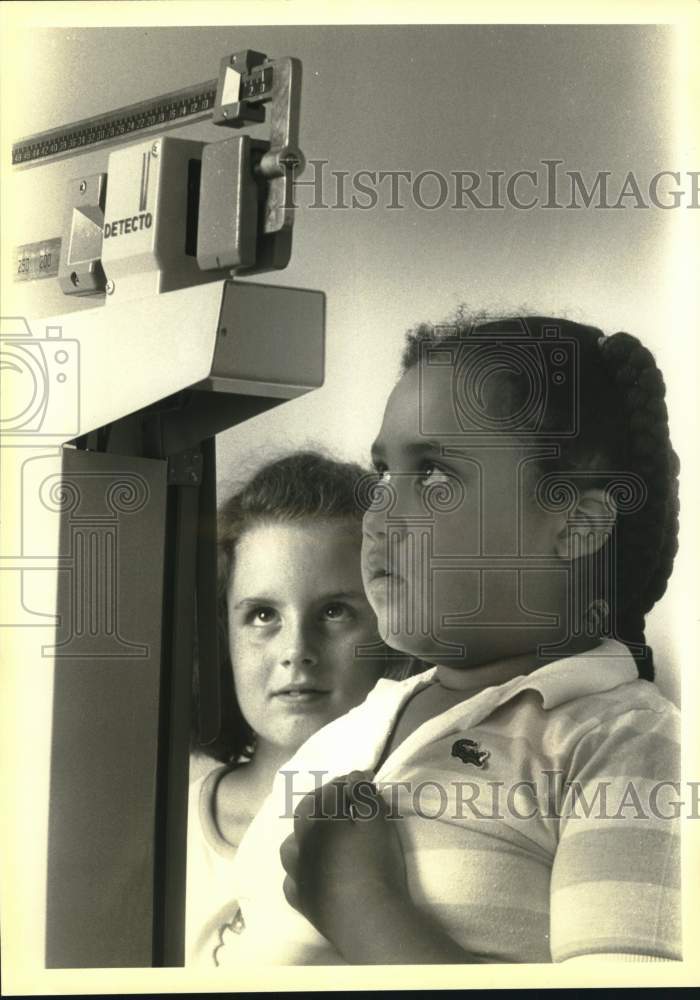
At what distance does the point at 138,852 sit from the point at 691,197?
0.90 m

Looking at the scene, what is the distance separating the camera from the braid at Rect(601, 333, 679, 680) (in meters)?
1.42

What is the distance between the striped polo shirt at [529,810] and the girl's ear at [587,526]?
0.34ft

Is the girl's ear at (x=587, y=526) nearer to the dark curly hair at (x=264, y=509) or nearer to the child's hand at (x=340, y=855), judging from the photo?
the dark curly hair at (x=264, y=509)

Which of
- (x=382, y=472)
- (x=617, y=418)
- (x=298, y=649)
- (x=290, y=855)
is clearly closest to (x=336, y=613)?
(x=298, y=649)

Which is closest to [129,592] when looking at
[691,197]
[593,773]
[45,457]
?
[45,457]

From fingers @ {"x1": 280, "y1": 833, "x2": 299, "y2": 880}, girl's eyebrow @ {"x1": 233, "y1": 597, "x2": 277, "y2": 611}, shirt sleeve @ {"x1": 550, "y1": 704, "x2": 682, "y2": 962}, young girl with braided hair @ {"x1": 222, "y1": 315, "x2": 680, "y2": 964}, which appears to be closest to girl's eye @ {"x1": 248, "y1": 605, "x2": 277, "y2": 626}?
girl's eyebrow @ {"x1": 233, "y1": 597, "x2": 277, "y2": 611}

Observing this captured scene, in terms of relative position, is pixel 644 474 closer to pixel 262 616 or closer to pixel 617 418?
pixel 617 418

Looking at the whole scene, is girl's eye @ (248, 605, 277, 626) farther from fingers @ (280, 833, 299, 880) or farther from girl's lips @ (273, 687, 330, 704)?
fingers @ (280, 833, 299, 880)

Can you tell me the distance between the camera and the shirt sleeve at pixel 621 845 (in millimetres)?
1410

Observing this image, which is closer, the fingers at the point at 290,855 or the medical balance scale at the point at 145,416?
the medical balance scale at the point at 145,416

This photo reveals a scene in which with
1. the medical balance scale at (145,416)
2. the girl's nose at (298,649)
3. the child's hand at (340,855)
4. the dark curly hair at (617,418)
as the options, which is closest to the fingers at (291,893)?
the child's hand at (340,855)

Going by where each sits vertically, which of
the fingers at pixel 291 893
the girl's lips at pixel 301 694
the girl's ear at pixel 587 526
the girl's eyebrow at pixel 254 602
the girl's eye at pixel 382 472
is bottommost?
the fingers at pixel 291 893

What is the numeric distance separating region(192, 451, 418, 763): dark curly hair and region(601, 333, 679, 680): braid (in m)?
0.29

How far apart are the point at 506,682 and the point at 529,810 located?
0.14m
